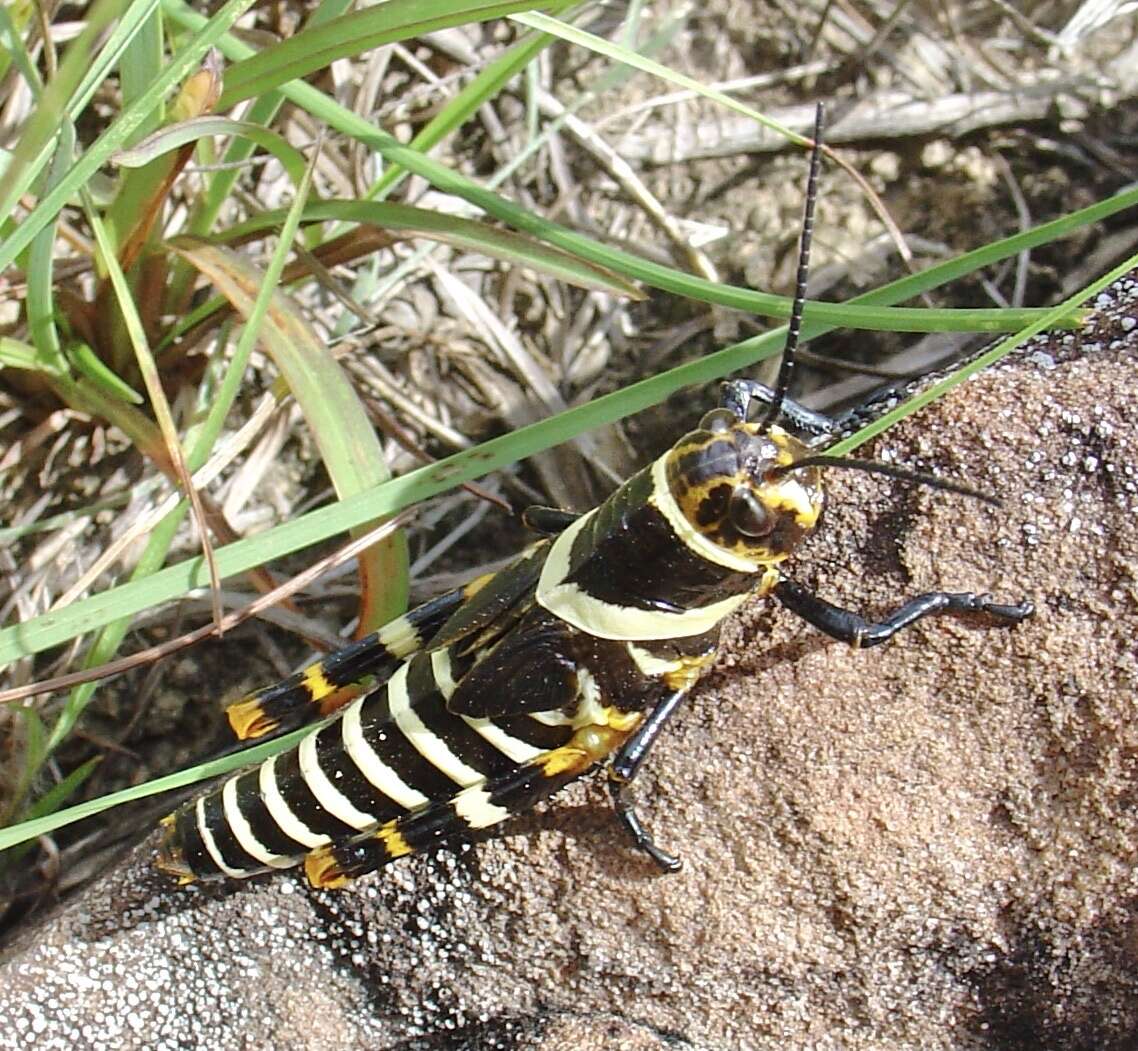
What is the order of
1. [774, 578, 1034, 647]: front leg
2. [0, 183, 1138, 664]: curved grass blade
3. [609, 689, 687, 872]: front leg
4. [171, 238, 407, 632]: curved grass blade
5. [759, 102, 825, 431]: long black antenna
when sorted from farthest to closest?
[171, 238, 407, 632]: curved grass blade
[0, 183, 1138, 664]: curved grass blade
[609, 689, 687, 872]: front leg
[774, 578, 1034, 647]: front leg
[759, 102, 825, 431]: long black antenna

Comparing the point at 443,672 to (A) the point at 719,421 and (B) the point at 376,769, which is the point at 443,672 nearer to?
(B) the point at 376,769

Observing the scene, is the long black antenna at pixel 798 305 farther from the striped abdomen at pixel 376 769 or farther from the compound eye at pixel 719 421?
the striped abdomen at pixel 376 769

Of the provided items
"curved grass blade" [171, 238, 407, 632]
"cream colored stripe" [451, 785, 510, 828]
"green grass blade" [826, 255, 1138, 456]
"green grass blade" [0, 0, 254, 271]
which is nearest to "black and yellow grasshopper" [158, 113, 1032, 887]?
"cream colored stripe" [451, 785, 510, 828]

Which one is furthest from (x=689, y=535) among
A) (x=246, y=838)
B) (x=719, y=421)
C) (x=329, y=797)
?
(x=246, y=838)

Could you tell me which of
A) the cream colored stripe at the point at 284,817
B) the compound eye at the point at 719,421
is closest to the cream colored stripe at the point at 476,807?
the cream colored stripe at the point at 284,817

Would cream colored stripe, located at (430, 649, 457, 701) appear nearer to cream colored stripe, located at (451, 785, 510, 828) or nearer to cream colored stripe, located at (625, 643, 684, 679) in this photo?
cream colored stripe, located at (451, 785, 510, 828)

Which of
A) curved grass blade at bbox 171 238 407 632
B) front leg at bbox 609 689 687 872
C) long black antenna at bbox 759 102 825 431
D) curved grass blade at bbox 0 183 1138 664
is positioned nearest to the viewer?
long black antenna at bbox 759 102 825 431

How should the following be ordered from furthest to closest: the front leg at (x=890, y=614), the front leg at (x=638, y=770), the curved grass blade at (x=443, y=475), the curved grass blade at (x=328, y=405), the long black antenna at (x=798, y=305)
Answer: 1. the curved grass blade at (x=328, y=405)
2. the curved grass blade at (x=443, y=475)
3. the front leg at (x=638, y=770)
4. the front leg at (x=890, y=614)
5. the long black antenna at (x=798, y=305)
